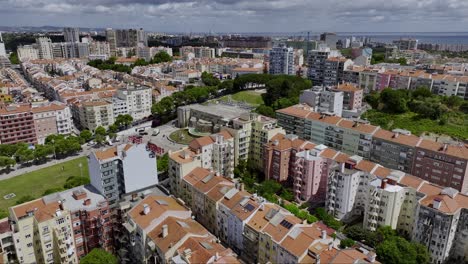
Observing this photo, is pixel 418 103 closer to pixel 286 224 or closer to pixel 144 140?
pixel 286 224

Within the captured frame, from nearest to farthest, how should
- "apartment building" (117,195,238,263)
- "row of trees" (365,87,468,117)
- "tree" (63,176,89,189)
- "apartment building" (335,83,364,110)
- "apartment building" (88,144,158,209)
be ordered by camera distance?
"apartment building" (117,195,238,263) → "apartment building" (88,144,158,209) → "tree" (63,176,89,189) → "row of trees" (365,87,468,117) → "apartment building" (335,83,364,110)

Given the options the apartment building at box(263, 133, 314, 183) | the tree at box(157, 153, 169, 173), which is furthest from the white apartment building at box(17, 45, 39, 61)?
the apartment building at box(263, 133, 314, 183)

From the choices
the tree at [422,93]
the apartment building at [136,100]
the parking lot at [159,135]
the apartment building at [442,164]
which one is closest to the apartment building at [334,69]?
the tree at [422,93]

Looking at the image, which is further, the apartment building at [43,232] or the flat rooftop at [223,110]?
the flat rooftop at [223,110]

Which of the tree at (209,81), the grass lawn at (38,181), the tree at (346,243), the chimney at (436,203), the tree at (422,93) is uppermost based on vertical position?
the tree at (422,93)

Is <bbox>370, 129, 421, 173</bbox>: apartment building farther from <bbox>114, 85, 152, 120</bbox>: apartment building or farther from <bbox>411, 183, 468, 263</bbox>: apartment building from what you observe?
<bbox>114, 85, 152, 120</bbox>: apartment building

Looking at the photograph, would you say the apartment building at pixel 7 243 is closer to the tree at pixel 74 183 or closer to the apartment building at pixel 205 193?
the tree at pixel 74 183

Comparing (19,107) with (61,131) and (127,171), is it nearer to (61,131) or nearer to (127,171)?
(61,131)

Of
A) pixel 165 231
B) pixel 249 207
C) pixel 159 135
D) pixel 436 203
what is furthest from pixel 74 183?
pixel 436 203
